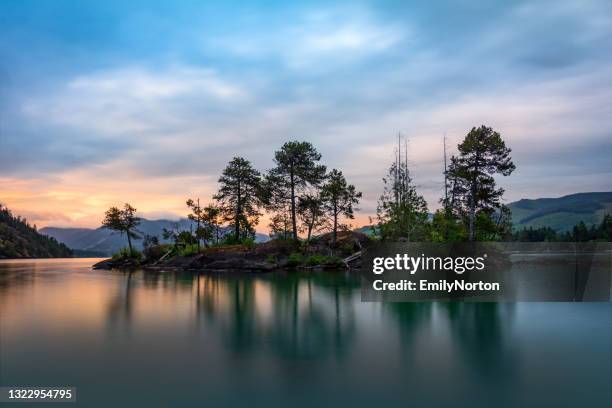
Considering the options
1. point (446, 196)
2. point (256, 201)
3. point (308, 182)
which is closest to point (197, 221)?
point (256, 201)

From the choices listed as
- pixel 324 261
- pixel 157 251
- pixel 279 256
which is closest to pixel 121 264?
pixel 157 251

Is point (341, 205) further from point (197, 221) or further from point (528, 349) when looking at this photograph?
point (528, 349)

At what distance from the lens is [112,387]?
12.8 meters

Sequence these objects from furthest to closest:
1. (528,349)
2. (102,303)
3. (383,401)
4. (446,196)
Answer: (446,196)
(102,303)
(528,349)
(383,401)

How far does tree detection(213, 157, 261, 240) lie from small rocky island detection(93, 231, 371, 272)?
634cm

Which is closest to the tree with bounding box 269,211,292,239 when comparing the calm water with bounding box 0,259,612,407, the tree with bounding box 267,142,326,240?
the tree with bounding box 267,142,326,240

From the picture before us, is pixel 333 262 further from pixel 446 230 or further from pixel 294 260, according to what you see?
pixel 446 230

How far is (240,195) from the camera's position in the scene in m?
71.2

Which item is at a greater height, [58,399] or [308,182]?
[308,182]

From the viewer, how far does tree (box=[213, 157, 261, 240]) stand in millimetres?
70812

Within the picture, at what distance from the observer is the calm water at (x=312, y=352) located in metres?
12.1

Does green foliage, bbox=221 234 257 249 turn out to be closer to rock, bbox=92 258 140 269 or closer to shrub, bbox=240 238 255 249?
shrub, bbox=240 238 255 249

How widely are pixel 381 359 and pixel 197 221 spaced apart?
60941 millimetres

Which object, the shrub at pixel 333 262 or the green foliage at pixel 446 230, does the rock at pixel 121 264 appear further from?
the green foliage at pixel 446 230
